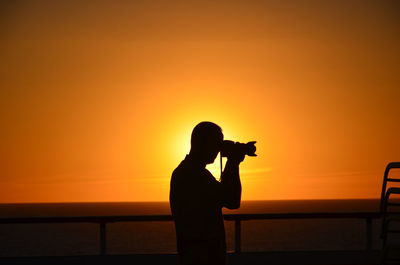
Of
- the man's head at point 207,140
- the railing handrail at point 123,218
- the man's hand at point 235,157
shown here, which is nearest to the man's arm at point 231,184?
the man's hand at point 235,157

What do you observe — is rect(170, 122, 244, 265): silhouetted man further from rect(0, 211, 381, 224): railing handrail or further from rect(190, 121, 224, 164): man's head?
rect(0, 211, 381, 224): railing handrail

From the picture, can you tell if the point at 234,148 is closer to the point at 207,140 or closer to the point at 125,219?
the point at 207,140

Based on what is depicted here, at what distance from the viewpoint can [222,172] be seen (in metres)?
5.16

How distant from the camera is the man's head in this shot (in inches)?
205

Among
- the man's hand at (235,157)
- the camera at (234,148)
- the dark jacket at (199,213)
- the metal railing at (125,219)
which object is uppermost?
the camera at (234,148)

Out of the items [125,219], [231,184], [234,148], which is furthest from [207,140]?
[125,219]

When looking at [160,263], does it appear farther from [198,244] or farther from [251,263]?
[198,244]

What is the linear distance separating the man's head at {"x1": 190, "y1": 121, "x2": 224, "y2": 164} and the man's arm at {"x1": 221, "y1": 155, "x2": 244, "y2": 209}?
0.15 metres

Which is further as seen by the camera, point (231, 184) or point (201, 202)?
point (201, 202)

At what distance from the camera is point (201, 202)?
5.19 meters

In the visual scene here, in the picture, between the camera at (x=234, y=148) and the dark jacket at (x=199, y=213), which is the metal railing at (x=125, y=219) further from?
the camera at (x=234, y=148)

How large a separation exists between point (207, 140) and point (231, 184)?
0.33 metres

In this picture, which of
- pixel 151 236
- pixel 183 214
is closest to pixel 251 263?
pixel 183 214

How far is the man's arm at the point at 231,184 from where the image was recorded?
16.5ft
